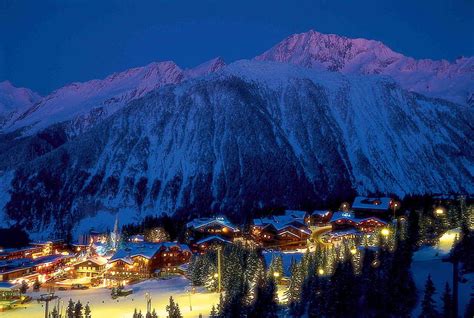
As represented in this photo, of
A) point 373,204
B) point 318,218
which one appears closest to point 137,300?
point 318,218

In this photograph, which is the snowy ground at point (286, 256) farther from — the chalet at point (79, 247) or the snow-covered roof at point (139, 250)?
the chalet at point (79, 247)

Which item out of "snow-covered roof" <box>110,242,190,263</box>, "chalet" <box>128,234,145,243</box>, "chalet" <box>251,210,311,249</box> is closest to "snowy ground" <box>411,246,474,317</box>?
"chalet" <box>251,210,311,249</box>

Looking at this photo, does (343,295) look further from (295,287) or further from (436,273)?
(436,273)

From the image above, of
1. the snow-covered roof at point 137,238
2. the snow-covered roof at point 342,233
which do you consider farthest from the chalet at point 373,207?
the snow-covered roof at point 137,238

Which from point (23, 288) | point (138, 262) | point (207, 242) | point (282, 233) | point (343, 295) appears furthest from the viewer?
point (282, 233)

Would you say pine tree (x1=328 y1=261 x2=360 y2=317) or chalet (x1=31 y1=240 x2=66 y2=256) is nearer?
pine tree (x1=328 y1=261 x2=360 y2=317)

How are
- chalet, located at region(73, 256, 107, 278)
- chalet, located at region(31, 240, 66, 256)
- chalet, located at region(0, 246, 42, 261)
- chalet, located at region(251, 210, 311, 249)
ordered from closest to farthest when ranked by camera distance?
chalet, located at region(73, 256, 107, 278)
chalet, located at region(251, 210, 311, 249)
chalet, located at region(0, 246, 42, 261)
chalet, located at region(31, 240, 66, 256)

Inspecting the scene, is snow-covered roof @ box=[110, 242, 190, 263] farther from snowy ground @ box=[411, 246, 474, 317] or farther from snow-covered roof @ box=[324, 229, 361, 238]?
snowy ground @ box=[411, 246, 474, 317]
